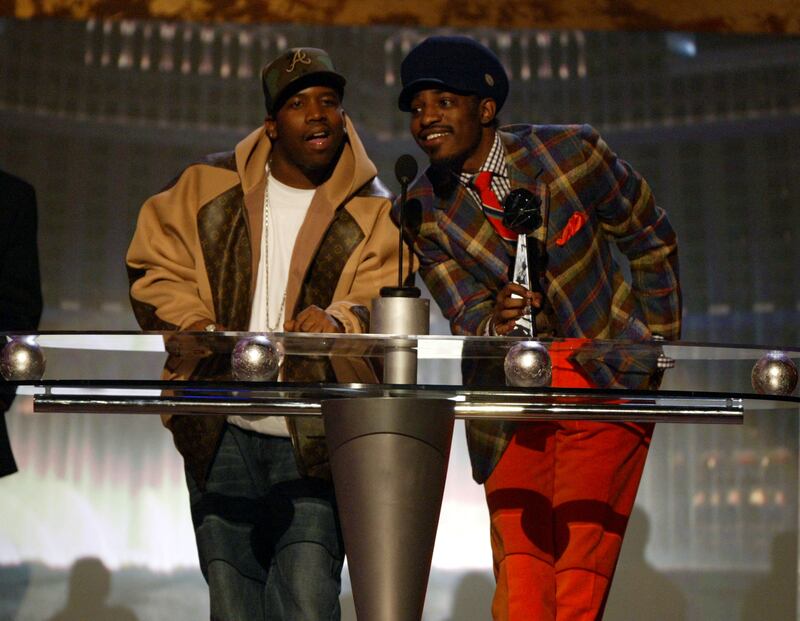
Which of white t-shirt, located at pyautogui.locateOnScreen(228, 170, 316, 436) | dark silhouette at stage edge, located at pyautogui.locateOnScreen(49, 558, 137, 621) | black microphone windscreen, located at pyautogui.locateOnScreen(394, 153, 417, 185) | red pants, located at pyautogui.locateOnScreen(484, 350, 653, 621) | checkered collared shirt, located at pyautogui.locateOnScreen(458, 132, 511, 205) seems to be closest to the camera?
black microphone windscreen, located at pyautogui.locateOnScreen(394, 153, 417, 185)

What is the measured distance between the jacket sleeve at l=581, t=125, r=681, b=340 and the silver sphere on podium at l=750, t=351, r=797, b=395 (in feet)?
2.98

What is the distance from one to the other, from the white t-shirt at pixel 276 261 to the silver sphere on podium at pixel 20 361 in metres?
0.76

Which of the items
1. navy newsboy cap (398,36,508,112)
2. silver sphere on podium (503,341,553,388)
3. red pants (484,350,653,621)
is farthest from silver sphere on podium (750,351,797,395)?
navy newsboy cap (398,36,508,112)

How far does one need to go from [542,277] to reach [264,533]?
2.08 feet

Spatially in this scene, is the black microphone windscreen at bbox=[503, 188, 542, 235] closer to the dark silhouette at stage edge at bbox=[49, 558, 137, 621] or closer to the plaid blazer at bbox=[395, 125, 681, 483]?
the plaid blazer at bbox=[395, 125, 681, 483]

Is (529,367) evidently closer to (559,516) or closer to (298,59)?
(559,516)

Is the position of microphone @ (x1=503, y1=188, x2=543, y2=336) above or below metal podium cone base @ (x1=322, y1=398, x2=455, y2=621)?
above

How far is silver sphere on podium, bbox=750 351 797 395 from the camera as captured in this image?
139cm

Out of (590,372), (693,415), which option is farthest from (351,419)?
(693,415)

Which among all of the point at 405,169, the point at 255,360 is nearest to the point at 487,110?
the point at 405,169

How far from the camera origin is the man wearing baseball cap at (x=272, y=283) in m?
2.06

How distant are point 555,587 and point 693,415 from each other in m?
0.67

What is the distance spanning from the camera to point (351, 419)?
1.42 m

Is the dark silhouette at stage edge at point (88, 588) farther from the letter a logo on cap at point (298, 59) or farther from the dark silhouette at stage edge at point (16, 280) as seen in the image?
the letter a logo on cap at point (298, 59)
